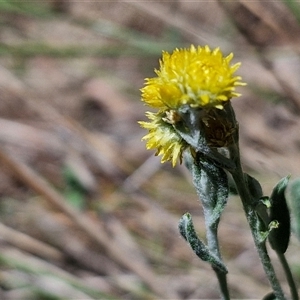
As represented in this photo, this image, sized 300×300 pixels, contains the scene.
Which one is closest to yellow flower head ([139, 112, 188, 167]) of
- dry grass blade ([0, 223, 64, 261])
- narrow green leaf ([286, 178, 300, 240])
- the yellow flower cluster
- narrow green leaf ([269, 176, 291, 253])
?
the yellow flower cluster

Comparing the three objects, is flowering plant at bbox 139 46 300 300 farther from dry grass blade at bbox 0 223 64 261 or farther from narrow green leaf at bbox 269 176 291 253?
dry grass blade at bbox 0 223 64 261

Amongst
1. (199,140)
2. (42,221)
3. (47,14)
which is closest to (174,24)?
Result: (47,14)

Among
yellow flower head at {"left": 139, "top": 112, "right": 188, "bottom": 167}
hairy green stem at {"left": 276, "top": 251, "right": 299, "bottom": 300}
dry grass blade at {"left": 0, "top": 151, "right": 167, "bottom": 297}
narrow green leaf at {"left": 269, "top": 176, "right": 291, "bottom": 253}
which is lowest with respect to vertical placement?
hairy green stem at {"left": 276, "top": 251, "right": 299, "bottom": 300}

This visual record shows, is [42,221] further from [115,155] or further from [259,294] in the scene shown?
[259,294]

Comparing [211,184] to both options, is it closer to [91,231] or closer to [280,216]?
[280,216]

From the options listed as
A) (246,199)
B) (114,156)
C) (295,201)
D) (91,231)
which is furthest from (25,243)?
(246,199)

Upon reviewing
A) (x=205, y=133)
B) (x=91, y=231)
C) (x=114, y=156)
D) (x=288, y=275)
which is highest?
(x=114, y=156)

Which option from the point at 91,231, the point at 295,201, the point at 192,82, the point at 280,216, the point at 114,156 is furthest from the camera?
the point at 114,156
